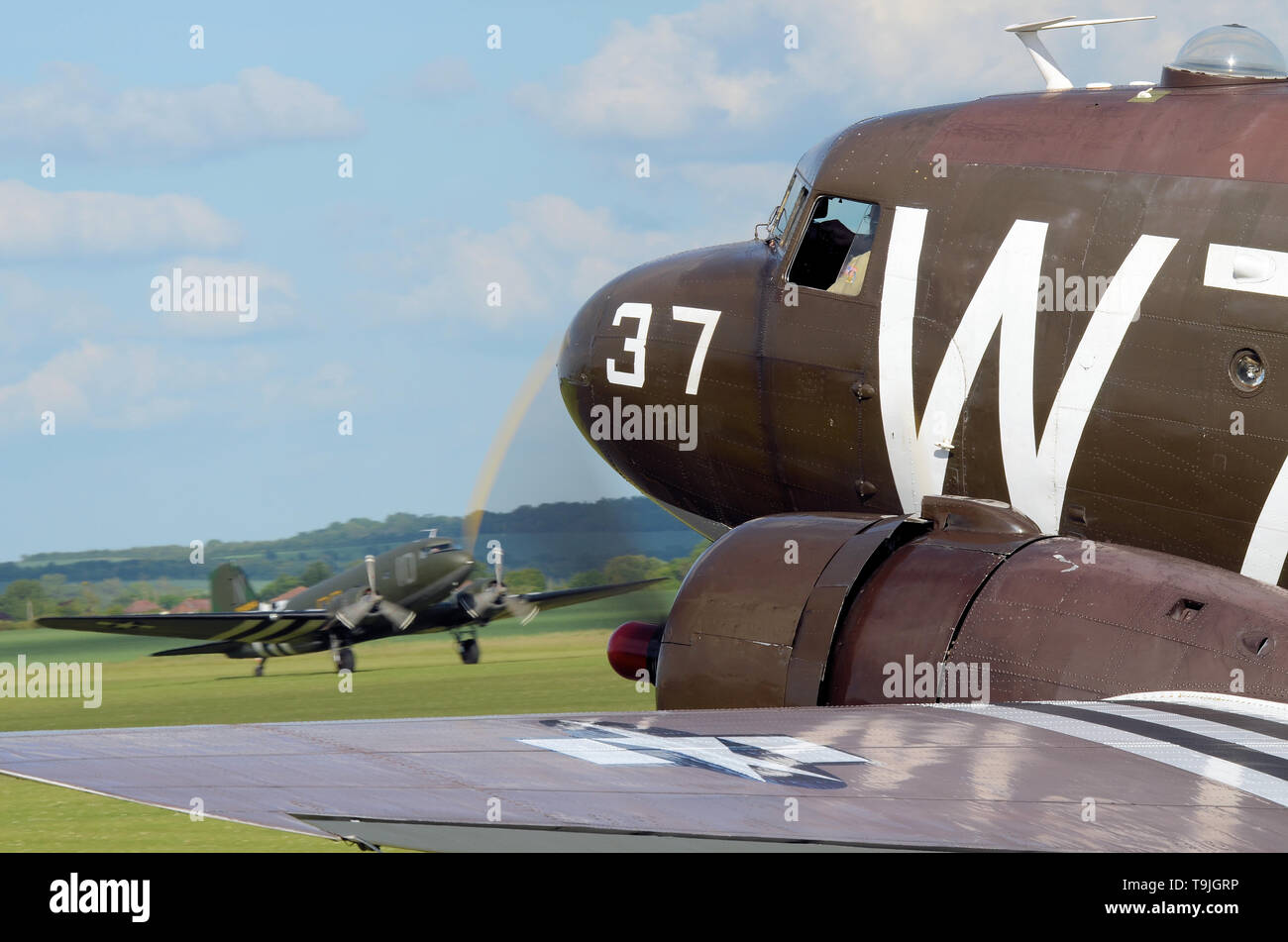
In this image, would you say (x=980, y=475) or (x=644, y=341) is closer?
(x=980, y=475)

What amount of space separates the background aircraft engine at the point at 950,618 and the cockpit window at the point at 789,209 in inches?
121

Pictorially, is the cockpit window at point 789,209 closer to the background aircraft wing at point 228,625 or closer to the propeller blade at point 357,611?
the background aircraft wing at point 228,625

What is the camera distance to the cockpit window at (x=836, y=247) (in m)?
11.3

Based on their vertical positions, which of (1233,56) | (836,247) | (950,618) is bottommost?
(950,618)

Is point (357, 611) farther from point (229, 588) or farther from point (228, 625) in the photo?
point (229, 588)

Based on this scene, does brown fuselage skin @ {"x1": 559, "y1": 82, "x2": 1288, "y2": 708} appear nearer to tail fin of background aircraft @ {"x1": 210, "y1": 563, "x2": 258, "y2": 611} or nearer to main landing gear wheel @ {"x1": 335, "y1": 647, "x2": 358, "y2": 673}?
main landing gear wheel @ {"x1": 335, "y1": 647, "x2": 358, "y2": 673}

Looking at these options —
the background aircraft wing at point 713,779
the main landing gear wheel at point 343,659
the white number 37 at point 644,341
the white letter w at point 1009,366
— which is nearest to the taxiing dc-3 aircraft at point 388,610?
the main landing gear wheel at point 343,659

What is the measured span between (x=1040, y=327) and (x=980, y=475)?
3.89ft

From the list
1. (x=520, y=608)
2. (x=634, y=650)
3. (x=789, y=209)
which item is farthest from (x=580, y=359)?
(x=520, y=608)

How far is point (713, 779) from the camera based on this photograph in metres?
5.34

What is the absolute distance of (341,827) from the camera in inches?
161

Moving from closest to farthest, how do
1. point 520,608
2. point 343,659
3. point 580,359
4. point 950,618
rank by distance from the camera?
point 950,618, point 580,359, point 520,608, point 343,659

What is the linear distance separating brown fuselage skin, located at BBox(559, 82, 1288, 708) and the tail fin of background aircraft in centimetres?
4337

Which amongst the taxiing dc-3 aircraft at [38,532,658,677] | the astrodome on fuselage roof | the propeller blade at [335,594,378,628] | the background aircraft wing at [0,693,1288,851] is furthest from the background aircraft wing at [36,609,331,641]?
the background aircraft wing at [0,693,1288,851]
